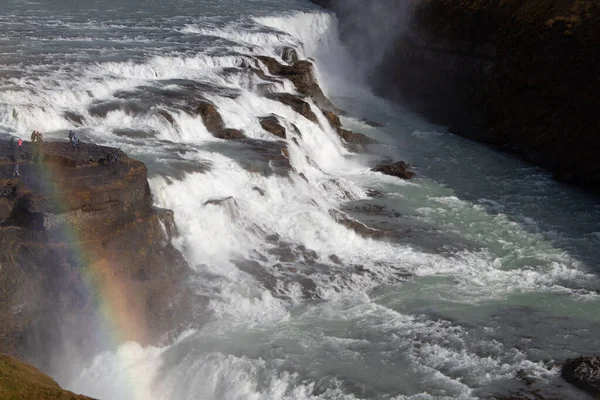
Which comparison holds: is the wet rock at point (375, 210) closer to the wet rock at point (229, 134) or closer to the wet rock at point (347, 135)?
the wet rock at point (229, 134)

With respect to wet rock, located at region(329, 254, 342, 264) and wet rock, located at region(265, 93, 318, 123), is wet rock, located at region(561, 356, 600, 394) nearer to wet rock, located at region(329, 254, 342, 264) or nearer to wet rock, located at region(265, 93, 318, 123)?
wet rock, located at region(329, 254, 342, 264)

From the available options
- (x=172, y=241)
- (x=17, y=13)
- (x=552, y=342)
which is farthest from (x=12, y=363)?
(x=17, y=13)

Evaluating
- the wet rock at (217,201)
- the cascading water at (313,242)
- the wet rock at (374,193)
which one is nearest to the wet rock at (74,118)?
the cascading water at (313,242)

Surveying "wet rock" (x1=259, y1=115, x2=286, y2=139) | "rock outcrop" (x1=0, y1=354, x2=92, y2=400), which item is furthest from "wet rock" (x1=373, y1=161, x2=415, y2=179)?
"rock outcrop" (x1=0, y1=354, x2=92, y2=400)

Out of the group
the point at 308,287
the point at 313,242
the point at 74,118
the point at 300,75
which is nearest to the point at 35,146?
the point at 74,118

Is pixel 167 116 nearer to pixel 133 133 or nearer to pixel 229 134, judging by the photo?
pixel 133 133

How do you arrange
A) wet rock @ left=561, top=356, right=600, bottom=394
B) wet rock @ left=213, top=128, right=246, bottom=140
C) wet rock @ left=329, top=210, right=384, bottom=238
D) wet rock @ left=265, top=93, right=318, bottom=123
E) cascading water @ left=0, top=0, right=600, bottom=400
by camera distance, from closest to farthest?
1. wet rock @ left=561, top=356, right=600, bottom=394
2. cascading water @ left=0, top=0, right=600, bottom=400
3. wet rock @ left=329, top=210, right=384, bottom=238
4. wet rock @ left=213, top=128, right=246, bottom=140
5. wet rock @ left=265, top=93, right=318, bottom=123

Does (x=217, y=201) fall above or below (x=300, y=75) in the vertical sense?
below
